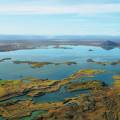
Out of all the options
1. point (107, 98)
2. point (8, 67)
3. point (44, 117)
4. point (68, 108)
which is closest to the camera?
point (44, 117)

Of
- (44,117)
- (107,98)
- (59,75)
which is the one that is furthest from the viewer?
(59,75)

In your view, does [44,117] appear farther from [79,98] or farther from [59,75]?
[59,75]

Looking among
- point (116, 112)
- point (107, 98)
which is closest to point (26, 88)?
point (107, 98)

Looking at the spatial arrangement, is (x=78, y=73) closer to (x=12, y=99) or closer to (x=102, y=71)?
(x=102, y=71)

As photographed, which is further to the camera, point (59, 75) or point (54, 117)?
point (59, 75)

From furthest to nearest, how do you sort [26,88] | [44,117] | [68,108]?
[26,88], [68,108], [44,117]

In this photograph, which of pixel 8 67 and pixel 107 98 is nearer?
pixel 107 98

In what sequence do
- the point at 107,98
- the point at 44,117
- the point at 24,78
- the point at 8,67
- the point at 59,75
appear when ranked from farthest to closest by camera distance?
the point at 8,67, the point at 59,75, the point at 24,78, the point at 107,98, the point at 44,117

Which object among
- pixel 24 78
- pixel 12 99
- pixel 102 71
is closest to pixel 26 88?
pixel 12 99
